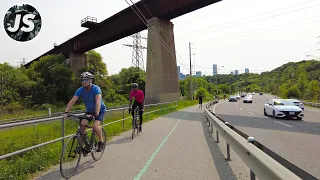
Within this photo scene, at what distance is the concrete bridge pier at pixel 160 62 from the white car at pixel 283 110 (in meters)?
16.3

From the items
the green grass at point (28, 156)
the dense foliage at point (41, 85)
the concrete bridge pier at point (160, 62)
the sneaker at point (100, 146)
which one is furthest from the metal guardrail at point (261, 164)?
the dense foliage at point (41, 85)

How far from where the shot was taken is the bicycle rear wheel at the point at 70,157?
16.4 feet

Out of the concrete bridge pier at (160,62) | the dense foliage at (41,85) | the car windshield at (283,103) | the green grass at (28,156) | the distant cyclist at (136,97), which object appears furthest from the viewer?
the dense foliage at (41,85)

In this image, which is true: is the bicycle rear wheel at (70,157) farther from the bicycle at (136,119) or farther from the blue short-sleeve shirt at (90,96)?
the bicycle at (136,119)

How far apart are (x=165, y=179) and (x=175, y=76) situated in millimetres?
31580

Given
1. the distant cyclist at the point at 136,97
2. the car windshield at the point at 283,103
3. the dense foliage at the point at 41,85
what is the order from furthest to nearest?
the dense foliage at the point at 41,85 < the car windshield at the point at 283,103 < the distant cyclist at the point at 136,97

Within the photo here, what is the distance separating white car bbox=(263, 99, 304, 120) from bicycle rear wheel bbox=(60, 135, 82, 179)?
51.9ft

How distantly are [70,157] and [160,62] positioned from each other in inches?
1127

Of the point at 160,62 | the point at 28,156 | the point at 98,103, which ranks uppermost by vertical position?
the point at 160,62

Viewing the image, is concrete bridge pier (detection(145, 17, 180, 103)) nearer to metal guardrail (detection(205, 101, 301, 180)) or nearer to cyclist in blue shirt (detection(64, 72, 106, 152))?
cyclist in blue shirt (detection(64, 72, 106, 152))

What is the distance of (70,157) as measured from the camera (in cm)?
522

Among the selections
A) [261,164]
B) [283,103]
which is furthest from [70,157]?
[283,103]

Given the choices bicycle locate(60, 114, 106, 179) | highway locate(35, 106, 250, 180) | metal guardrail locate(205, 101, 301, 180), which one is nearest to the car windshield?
highway locate(35, 106, 250, 180)

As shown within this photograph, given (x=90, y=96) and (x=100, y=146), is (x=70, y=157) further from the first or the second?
(x=90, y=96)
